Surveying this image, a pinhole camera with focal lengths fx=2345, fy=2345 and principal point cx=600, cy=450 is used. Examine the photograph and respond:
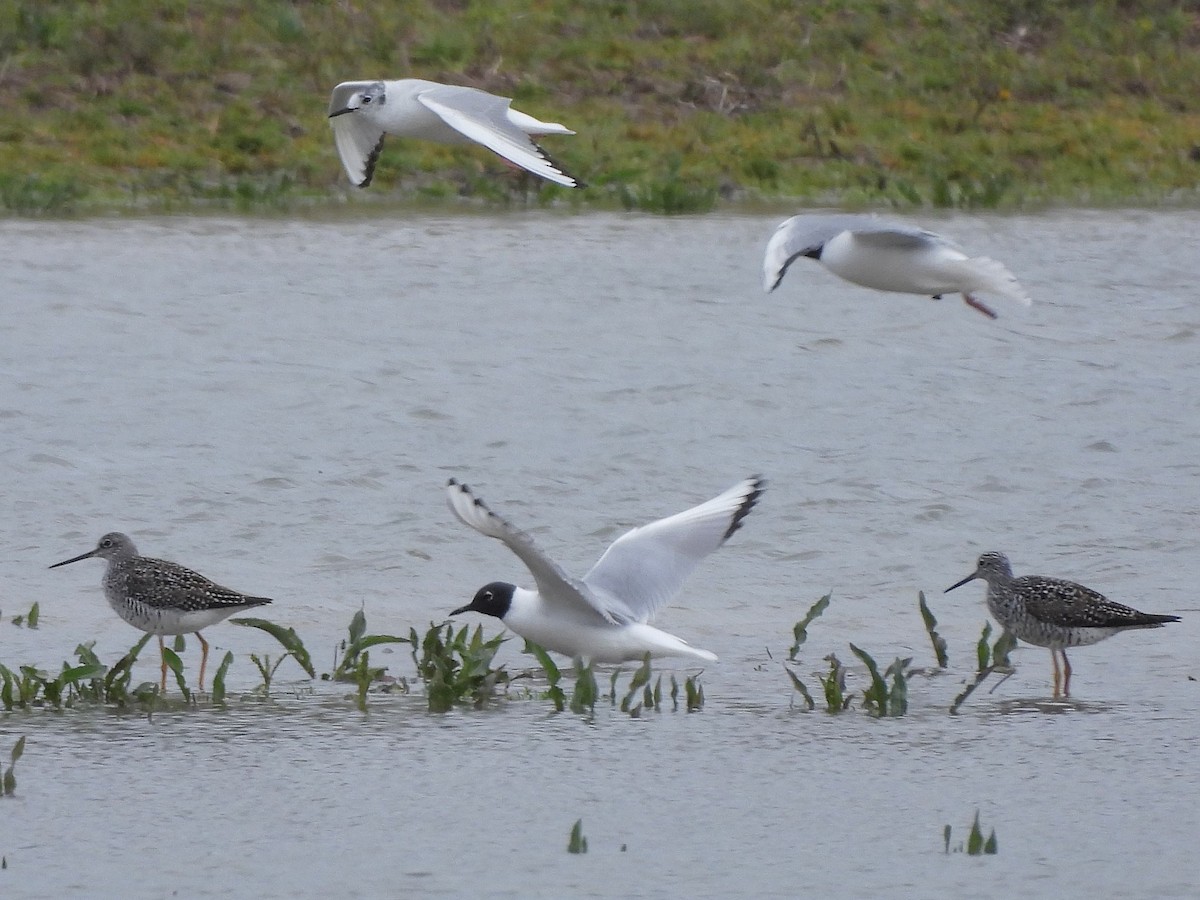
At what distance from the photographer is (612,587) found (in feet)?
26.4

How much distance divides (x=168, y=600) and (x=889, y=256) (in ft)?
10.4

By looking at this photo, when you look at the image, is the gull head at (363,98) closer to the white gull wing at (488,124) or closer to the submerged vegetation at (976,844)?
the white gull wing at (488,124)

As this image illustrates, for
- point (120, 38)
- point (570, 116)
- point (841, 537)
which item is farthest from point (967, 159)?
point (841, 537)

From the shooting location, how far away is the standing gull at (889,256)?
8.93 metres

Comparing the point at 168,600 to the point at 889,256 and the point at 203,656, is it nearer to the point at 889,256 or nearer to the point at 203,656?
the point at 203,656

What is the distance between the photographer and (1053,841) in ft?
19.4

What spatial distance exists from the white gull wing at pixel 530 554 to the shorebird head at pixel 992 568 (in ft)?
4.72

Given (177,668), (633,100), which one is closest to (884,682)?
(177,668)

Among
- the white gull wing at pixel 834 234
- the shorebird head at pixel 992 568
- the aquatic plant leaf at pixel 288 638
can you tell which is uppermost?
the white gull wing at pixel 834 234

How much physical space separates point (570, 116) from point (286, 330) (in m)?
6.99

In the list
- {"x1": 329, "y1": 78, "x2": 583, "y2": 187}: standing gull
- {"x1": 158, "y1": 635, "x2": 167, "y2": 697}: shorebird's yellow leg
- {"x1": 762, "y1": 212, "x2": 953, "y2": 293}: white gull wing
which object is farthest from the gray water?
{"x1": 329, "y1": 78, "x2": 583, "y2": 187}: standing gull

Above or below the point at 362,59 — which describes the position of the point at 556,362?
below

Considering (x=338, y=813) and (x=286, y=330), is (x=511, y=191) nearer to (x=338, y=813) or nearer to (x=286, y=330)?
(x=286, y=330)

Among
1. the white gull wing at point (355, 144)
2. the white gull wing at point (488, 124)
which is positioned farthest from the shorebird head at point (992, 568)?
the white gull wing at point (355, 144)
